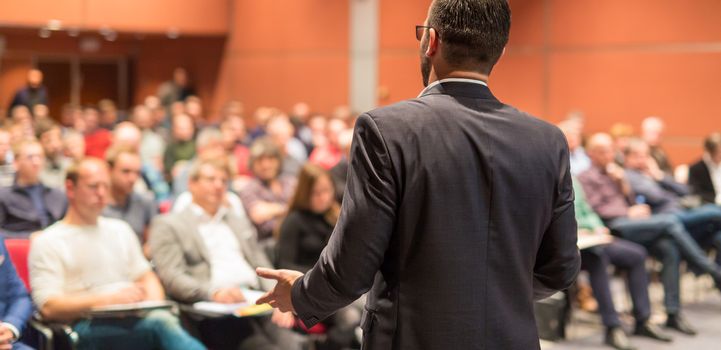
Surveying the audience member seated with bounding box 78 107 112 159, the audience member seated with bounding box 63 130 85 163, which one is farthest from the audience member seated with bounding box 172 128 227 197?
the audience member seated with bounding box 78 107 112 159

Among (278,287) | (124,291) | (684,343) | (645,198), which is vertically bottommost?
(684,343)

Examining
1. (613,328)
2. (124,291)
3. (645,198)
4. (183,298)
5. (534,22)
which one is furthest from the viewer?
(534,22)

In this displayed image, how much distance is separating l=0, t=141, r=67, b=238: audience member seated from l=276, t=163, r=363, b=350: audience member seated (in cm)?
185

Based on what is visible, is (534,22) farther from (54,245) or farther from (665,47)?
(54,245)

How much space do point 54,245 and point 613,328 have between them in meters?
3.88

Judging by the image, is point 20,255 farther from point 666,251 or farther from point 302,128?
point 302,128

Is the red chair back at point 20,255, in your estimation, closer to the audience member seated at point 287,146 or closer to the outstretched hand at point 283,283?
the outstretched hand at point 283,283

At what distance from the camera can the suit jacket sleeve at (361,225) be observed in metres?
1.75

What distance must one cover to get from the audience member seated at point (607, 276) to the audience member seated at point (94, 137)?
5.51m

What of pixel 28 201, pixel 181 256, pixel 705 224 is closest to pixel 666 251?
pixel 705 224

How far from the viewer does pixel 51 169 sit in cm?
806

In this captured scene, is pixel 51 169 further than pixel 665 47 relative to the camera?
No

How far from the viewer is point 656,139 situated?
977 centimetres

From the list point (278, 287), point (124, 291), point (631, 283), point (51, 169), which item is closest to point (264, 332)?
point (124, 291)
